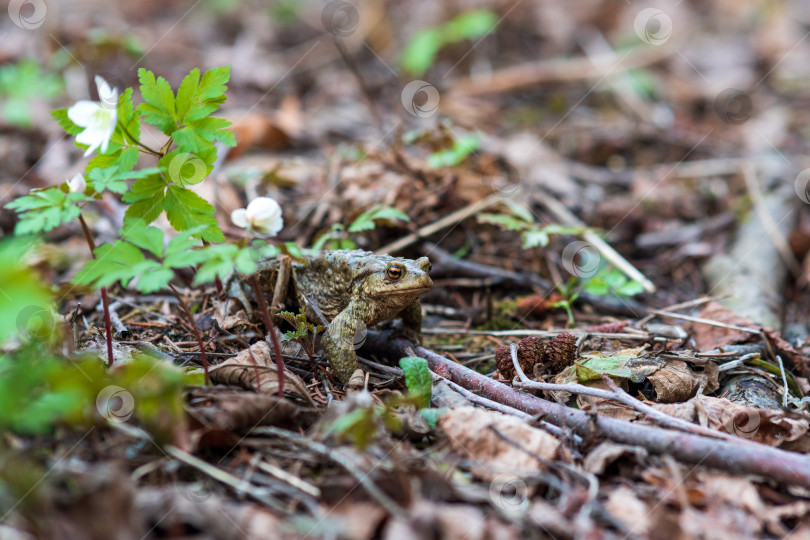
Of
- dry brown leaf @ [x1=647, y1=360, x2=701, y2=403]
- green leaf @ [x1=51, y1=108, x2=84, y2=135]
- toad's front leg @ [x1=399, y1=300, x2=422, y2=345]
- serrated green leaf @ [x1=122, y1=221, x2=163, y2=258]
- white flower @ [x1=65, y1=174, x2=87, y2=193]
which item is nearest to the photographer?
serrated green leaf @ [x1=122, y1=221, x2=163, y2=258]

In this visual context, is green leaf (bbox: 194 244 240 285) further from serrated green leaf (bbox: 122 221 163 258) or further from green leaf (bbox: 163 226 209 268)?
serrated green leaf (bbox: 122 221 163 258)

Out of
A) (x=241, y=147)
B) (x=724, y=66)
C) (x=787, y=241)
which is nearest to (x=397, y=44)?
(x=241, y=147)

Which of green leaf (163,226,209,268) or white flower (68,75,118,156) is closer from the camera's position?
green leaf (163,226,209,268)

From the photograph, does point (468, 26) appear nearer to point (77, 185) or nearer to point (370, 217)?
point (370, 217)

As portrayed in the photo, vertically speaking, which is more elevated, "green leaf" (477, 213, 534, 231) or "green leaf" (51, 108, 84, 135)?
"green leaf" (51, 108, 84, 135)

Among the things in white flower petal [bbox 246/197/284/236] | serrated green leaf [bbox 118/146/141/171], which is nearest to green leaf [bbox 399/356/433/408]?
white flower petal [bbox 246/197/284/236]
